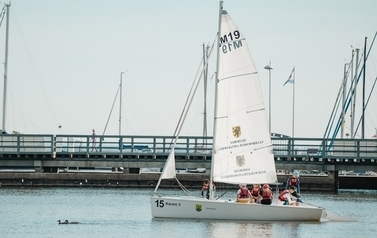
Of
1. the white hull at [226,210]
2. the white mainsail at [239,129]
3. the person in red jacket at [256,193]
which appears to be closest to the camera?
the white hull at [226,210]

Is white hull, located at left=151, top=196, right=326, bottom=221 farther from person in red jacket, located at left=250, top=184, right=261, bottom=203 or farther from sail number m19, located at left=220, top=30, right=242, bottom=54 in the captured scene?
sail number m19, located at left=220, top=30, right=242, bottom=54

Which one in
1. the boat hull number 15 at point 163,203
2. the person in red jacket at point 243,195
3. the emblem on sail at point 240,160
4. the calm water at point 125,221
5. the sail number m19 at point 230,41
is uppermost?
the sail number m19 at point 230,41

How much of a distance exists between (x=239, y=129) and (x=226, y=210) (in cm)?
302

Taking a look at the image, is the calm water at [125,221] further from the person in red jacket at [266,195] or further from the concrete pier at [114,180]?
the concrete pier at [114,180]

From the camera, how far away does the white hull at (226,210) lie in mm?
40781

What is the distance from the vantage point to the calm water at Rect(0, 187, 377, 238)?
38.1 m

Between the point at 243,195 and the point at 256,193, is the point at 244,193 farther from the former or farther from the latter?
the point at 256,193

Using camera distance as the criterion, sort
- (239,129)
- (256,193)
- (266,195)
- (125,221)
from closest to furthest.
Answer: (266,195) → (239,129) → (256,193) → (125,221)

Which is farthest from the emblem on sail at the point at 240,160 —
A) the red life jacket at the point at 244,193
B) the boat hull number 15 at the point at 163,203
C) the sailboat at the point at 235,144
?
the boat hull number 15 at the point at 163,203

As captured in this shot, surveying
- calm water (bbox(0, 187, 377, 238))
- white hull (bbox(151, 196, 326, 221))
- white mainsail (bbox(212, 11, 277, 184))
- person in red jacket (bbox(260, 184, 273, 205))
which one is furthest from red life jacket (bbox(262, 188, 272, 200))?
calm water (bbox(0, 187, 377, 238))

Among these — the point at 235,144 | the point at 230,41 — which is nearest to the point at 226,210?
the point at 235,144

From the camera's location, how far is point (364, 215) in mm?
47656

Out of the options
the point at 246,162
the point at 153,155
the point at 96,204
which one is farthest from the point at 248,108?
the point at 153,155

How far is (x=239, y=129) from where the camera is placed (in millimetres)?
41594
